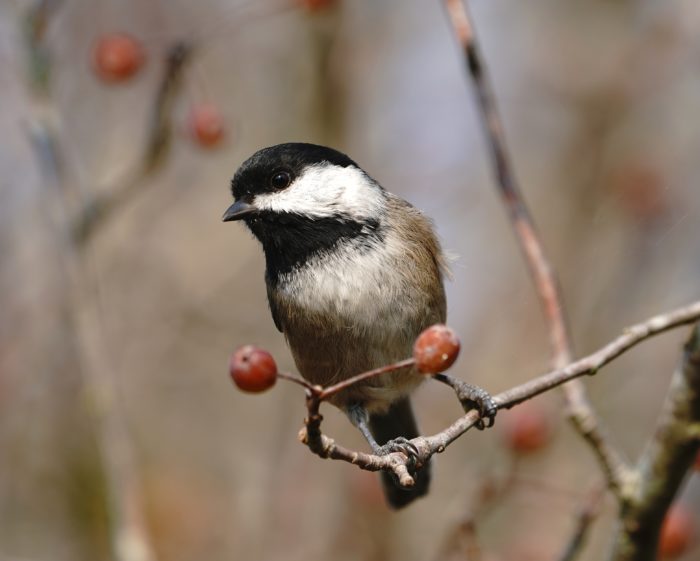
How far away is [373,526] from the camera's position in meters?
4.33

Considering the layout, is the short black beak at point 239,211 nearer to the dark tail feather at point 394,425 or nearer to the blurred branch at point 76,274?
the blurred branch at point 76,274

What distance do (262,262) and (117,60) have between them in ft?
6.93

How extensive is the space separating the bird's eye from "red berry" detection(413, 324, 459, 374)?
3.74 feet

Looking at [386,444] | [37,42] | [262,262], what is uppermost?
[37,42]

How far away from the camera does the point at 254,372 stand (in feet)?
5.14

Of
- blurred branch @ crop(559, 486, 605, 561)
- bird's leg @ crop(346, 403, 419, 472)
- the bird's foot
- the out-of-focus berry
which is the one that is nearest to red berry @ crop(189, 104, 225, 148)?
bird's leg @ crop(346, 403, 419, 472)

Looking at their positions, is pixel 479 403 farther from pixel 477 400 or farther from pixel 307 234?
pixel 307 234

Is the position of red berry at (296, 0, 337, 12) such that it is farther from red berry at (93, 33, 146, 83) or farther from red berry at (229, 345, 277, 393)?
red berry at (229, 345, 277, 393)

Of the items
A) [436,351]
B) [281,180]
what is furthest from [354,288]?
[436,351]

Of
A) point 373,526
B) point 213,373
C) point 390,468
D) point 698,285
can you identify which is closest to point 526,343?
point 698,285

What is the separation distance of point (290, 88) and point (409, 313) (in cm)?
294

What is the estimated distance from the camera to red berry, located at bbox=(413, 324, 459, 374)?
5.50 ft

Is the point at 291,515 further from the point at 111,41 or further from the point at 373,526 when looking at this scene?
the point at 111,41

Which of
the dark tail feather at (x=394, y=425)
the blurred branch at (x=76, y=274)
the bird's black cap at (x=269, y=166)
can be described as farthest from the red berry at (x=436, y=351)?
the blurred branch at (x=76, y=274)
